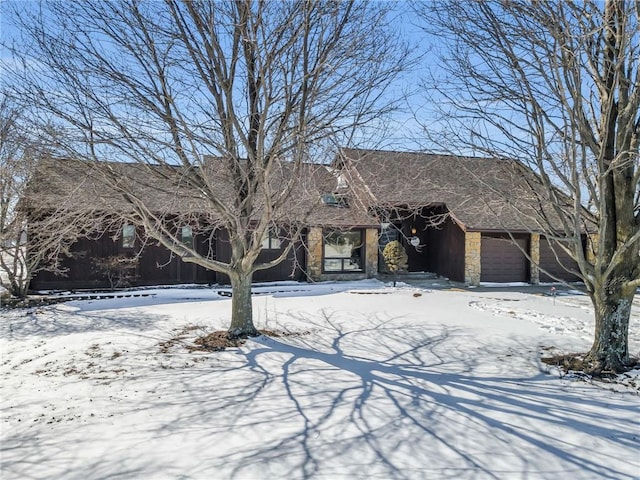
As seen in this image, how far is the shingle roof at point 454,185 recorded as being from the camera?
7.05 m

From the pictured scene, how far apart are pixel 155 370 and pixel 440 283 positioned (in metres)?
13.1

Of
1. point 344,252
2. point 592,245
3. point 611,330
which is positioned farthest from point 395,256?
point 611,330

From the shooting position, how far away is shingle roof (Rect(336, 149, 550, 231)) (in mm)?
7047

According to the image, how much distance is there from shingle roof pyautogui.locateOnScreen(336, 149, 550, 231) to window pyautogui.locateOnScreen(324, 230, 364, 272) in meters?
2.95

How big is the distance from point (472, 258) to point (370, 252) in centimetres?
390

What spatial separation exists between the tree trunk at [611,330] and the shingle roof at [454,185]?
149cm

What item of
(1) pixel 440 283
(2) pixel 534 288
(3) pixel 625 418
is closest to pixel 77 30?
(3) pixel 625 418

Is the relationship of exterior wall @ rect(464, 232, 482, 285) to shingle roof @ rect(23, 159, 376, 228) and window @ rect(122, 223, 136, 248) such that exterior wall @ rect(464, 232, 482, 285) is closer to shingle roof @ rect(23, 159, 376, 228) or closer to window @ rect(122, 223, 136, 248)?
shingle roof @ rect(23, 159, 376, 228)

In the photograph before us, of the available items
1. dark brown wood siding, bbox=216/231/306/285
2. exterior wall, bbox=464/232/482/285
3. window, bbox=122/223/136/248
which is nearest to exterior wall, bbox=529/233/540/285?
exterior wall, bbox=464/232/482/285

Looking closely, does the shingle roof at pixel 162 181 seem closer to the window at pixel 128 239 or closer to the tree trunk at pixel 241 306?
the tree trunk at pixel 241 306

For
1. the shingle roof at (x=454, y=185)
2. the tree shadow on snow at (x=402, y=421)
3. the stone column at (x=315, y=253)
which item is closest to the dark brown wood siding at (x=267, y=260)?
the stone column at (x=315, y=253)

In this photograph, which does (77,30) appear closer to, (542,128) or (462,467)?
(542,128)

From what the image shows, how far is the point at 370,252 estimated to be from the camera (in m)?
17.4

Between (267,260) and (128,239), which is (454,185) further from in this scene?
(128,239)
